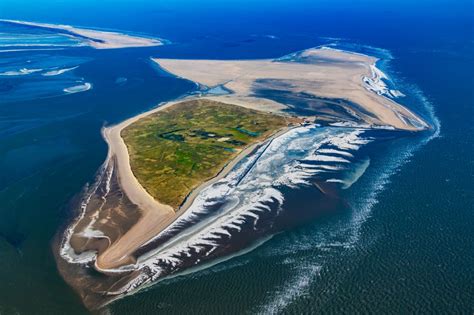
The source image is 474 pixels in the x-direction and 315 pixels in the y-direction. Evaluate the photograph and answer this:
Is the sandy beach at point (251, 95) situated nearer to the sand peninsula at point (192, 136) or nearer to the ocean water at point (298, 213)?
the sand peninsula at point (192, 136)

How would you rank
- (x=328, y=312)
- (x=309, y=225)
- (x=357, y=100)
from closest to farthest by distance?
(x=328, y=312), (x=309, y=225), (x=357, y=100)

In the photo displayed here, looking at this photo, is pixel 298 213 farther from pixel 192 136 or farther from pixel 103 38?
pixel 103 38

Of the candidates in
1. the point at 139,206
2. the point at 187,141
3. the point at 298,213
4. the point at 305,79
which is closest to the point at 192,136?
the point at 187,141

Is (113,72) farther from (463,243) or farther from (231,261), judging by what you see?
(463,243)

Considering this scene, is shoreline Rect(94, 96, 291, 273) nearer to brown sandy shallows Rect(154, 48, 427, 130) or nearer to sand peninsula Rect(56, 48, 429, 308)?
sand peninsula Rect(56, 48, 429, 308)

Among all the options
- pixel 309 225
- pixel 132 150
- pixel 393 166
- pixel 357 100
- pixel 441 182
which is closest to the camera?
pixel 309 225

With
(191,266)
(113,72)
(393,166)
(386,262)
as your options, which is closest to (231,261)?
(191,266)
